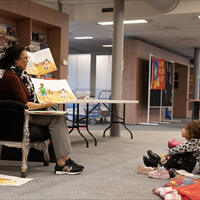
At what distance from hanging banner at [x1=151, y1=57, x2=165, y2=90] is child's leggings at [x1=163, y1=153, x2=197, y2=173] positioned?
710 cm

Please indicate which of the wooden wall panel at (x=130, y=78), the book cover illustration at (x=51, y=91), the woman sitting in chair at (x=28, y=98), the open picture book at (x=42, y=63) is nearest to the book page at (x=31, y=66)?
the open picture book at (x=42, y=63)

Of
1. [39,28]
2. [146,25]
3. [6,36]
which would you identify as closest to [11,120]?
[6,36]

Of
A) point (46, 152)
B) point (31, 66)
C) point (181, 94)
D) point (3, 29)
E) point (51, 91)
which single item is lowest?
point (46, 152)

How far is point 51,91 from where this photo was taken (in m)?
3.87

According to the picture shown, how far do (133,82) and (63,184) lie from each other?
7594 mm

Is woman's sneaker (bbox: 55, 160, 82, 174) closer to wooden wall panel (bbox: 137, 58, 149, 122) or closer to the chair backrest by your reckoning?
the chair backrest

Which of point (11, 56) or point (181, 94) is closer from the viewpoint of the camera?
point (11, 56)

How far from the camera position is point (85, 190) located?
2691 millimetres

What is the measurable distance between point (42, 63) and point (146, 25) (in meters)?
5.35

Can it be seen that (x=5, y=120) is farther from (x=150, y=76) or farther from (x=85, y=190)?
(x=150, y=76)

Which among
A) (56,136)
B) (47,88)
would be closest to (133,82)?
(47,88)

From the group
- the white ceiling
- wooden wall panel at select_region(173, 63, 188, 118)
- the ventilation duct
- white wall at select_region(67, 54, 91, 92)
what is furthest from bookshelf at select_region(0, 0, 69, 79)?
wooden wall panel at select_region(173, 63, 188, 118)

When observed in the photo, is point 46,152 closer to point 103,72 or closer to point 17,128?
point 17,128

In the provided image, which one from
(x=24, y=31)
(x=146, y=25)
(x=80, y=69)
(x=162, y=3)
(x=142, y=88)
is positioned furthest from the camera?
(x=80, y=69)
